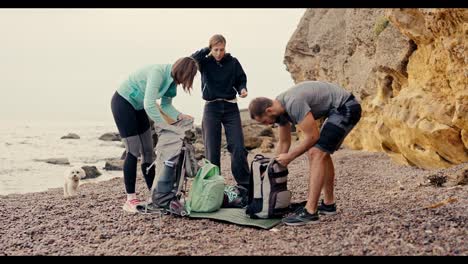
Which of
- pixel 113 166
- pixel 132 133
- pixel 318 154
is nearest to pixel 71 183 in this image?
pixel 132 133

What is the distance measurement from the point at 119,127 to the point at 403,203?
344 cm

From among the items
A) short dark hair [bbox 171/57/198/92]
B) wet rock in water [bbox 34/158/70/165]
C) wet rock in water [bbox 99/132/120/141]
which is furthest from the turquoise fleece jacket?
wet rock in water [bbox 99/132/120/141]

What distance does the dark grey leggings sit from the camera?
7031mm

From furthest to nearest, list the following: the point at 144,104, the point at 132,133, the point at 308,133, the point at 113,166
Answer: the point at 113,166, the point at 132,133, the point at 144,104, the point at 308,133

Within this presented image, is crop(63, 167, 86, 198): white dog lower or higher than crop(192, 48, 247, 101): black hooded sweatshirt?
lower

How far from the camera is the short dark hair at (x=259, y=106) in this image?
5.36 meters

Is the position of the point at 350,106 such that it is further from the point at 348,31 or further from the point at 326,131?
the point at 348,31

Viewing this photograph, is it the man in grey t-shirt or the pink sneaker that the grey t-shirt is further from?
the pink sneaker

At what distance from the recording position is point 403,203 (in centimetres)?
625

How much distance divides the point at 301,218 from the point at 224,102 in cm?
221

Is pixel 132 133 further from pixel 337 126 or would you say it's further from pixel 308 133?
pixel 337 126

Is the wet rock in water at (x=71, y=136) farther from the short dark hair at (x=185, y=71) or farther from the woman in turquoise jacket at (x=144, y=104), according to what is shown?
the short dark hair at (x=185, y=71)

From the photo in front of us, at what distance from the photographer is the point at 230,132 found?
7.10 meters

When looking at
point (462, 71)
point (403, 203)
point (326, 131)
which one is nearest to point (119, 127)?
point (326, 131)
